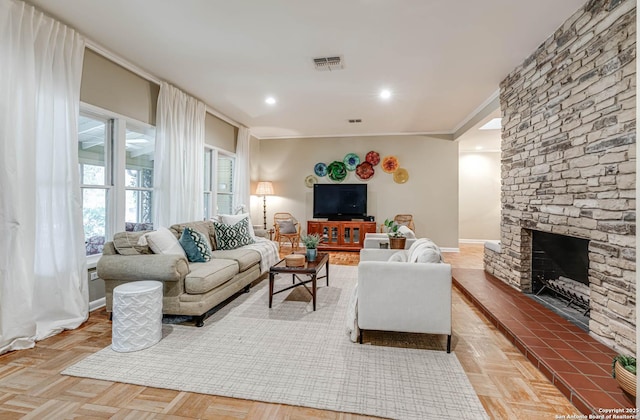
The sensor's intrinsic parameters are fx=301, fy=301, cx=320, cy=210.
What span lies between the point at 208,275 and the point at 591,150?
3.32 metres

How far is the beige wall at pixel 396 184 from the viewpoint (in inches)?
261

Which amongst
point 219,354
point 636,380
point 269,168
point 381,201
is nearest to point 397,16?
point 636,380

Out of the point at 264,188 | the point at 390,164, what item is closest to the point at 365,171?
the point at 390,164

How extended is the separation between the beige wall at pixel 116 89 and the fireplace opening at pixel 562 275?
4.84 metres

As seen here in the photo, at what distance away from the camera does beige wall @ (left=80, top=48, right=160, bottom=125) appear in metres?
3.03

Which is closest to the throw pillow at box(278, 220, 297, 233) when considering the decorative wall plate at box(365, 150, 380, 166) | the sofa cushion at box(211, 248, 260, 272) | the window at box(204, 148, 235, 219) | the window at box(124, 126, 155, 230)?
the window at box(204, 148, 235, 219)

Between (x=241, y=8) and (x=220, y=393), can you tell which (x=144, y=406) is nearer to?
(x=220, y=393)

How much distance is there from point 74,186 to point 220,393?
2.35 m

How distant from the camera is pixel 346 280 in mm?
4250

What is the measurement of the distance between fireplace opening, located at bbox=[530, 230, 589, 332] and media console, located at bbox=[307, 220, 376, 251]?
3.41m

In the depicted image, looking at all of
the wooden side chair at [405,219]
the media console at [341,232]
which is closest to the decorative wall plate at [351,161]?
the media console at [341,232]

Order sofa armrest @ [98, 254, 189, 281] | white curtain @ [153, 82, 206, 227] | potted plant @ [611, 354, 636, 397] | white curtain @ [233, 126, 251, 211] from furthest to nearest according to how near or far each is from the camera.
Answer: white curtain @ [233, 126, 251, 211] → white curtain @ [153, 82, 206, 227] → sofa armrest @ [98, 254, 189, 281] → potted plant @ [611, 354, 636, 397]

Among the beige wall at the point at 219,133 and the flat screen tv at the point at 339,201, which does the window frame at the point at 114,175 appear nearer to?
the beige wall at the point at 219,133

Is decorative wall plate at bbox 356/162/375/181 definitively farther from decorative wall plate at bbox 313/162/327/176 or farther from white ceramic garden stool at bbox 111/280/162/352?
white ceramic garden stool at bbox 111/280/162/352
